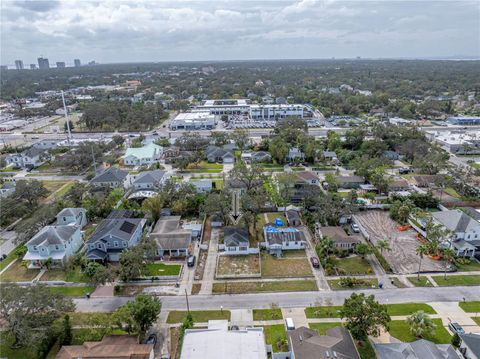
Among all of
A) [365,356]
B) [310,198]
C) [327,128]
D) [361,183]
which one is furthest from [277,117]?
[365,356]

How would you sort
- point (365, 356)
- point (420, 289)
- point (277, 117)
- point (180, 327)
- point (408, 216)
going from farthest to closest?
point (277, 117) < point (408, 216) < point (420, 289) < point (180, 327) < point (365, 356)

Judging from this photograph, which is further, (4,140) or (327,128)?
(327,128)

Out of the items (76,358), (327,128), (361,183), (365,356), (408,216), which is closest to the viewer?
(76,358)

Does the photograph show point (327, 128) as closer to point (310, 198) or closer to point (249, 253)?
point (310, 198)

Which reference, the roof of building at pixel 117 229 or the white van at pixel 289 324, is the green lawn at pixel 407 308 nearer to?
the white van at pixel 289 324

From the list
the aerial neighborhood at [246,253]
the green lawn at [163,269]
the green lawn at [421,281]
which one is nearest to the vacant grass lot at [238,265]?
the aerial neighborhood at [246,253]

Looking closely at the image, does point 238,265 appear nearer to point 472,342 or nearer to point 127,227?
point 127,227
